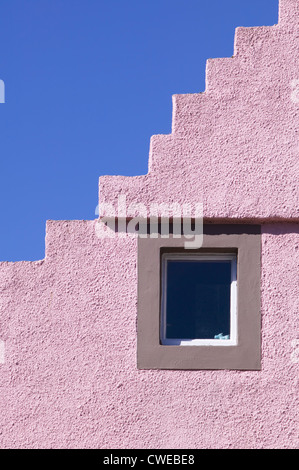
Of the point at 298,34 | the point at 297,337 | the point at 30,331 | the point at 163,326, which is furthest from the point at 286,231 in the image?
the point at 30,331

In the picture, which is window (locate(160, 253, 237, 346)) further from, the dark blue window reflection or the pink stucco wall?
the pink stucco wall

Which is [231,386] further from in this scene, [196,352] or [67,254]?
[67,254]

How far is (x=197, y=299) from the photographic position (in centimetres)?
731

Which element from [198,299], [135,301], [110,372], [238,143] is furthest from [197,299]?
[238,143]

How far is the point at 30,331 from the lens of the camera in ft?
23.3

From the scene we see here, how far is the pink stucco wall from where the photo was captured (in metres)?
6.90

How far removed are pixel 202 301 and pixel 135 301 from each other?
0.66m

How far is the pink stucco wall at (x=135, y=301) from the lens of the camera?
6.90 meters

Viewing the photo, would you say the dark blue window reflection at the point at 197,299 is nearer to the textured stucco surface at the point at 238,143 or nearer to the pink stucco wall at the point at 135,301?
the pink stucco wall at the point at 135,301

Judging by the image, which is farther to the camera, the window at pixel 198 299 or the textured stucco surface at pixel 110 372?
the window at pixel 198 299

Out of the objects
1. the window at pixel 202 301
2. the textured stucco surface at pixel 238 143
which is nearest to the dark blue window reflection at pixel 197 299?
the window at pixel 202 301

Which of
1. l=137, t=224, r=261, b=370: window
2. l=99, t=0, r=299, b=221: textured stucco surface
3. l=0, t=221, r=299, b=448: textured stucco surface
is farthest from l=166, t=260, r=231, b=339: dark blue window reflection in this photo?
l=99, t=0, r=299, b=221: textured stucco surface

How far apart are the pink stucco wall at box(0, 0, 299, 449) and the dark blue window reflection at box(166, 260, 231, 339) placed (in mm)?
399
